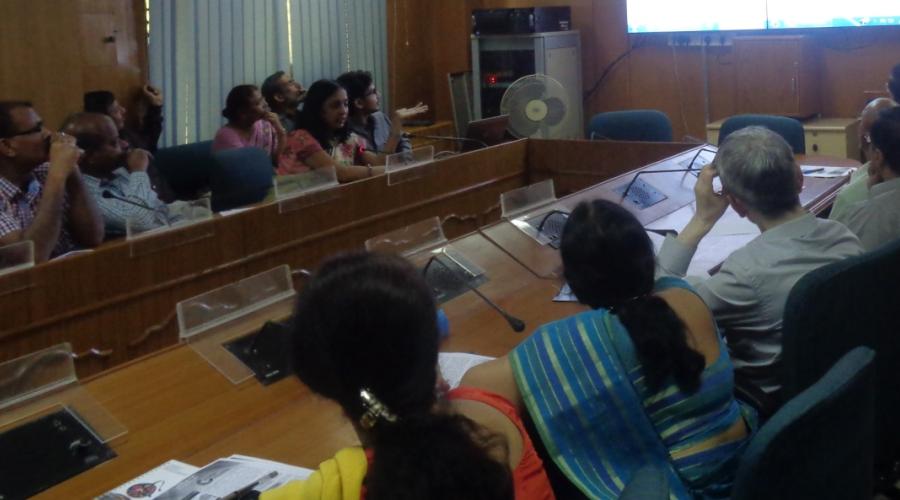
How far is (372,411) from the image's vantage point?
1128 mm

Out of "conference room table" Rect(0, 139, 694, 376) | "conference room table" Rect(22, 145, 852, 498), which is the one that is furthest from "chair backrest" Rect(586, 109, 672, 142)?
"conference room table" Rect(22, 145, 852, 498)

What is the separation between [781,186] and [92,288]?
1765 mm

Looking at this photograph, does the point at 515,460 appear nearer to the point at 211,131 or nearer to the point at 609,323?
the point at 609,323

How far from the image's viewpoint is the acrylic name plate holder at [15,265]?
2359 millimetres

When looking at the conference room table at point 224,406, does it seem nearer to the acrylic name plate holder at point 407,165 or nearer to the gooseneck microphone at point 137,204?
the gooseneck microphone at point 137,204

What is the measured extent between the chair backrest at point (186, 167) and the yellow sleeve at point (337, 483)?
381cm

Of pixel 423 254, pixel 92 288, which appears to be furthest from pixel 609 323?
pixel 92 288

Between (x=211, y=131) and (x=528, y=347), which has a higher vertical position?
(x=211, y=131)

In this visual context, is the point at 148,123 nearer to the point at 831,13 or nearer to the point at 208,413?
the point at 208,413

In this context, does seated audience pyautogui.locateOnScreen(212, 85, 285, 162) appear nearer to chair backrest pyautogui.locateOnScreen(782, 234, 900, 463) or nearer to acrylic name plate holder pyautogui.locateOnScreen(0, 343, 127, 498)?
acrylic name plate holder pyautogui.locateOnScreen(0, 343, 127, 498)

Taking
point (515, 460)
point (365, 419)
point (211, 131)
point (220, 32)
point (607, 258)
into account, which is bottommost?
point (515, 460)

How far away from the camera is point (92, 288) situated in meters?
2.61

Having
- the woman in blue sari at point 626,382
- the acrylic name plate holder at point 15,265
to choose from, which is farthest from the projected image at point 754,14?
the acrylic name plate holder at point 15,265

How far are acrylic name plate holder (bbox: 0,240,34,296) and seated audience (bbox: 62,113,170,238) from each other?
2.18 feet
